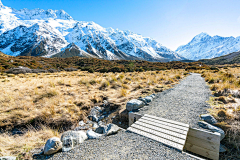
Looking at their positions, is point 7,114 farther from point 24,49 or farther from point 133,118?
point 24,49

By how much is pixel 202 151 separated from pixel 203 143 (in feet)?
1.02

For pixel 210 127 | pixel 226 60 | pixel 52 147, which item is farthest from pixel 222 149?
pixel 226 60

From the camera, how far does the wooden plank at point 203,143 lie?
3677 mm

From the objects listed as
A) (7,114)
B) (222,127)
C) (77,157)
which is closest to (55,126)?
(7,114)

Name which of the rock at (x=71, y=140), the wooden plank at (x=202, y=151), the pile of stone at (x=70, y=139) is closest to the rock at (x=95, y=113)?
the pile of stone at (x=70, y=139)

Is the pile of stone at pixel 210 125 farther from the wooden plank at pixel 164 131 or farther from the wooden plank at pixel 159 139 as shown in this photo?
the wooden plank at pixel 159 139

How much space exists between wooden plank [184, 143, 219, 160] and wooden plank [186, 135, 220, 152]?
10 cm

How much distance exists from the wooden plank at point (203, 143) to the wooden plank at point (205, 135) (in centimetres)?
10

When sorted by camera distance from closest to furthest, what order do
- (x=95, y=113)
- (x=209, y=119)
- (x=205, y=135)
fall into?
(x=205, y=135), (x=209, y=119), (x=95, y=113)

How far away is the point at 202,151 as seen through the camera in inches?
154

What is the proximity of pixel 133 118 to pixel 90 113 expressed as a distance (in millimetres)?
2942

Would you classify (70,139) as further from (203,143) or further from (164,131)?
(203,143)

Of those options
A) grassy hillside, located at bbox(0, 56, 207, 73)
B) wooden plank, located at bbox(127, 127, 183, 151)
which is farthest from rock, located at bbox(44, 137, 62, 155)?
grassy hillside, located at bbox(0, 56, 207, 73)

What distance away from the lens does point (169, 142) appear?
3303mm
